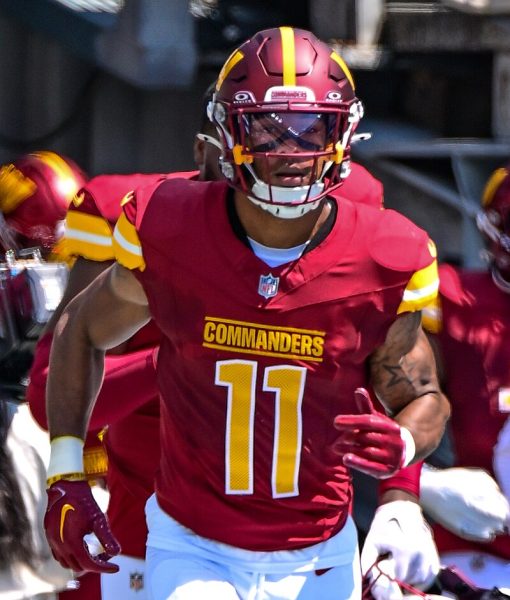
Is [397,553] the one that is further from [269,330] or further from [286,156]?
[286,156]

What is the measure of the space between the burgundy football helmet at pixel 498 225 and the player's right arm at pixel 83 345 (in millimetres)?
1210

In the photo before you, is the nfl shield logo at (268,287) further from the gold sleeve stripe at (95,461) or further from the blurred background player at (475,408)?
the gold sleeve stripe at (95,461)

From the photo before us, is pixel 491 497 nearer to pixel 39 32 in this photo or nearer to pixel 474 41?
pixel 474 41

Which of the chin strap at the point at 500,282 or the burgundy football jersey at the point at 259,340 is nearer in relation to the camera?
the burgundy football jersey at the point at 259,340

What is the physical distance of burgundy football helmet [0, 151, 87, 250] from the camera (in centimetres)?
581

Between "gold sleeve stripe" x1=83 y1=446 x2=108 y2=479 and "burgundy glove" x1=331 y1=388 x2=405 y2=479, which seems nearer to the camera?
"burgundy glove" x1=331 y1=388 x2=405 y2=479

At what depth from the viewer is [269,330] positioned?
3123mm

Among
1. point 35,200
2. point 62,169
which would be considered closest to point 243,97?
point 35,200

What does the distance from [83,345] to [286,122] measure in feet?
Answer: 2.15

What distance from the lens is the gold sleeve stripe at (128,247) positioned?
318 centimetres

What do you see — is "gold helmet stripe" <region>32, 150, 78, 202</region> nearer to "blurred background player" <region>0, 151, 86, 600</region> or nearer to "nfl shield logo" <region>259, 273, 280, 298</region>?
"blurred background player" <region>0, 151, 86, 600</region>

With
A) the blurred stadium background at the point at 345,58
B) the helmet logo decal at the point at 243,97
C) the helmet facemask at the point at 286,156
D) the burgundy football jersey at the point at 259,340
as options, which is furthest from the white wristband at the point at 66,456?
the blurred stadium background at the point at 345,58

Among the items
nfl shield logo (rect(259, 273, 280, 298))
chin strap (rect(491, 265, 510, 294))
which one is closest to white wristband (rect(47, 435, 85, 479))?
nfl shield logo (rect(259, 273, 280, 298))

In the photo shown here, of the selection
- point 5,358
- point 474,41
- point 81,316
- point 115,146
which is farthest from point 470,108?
point 81,316
